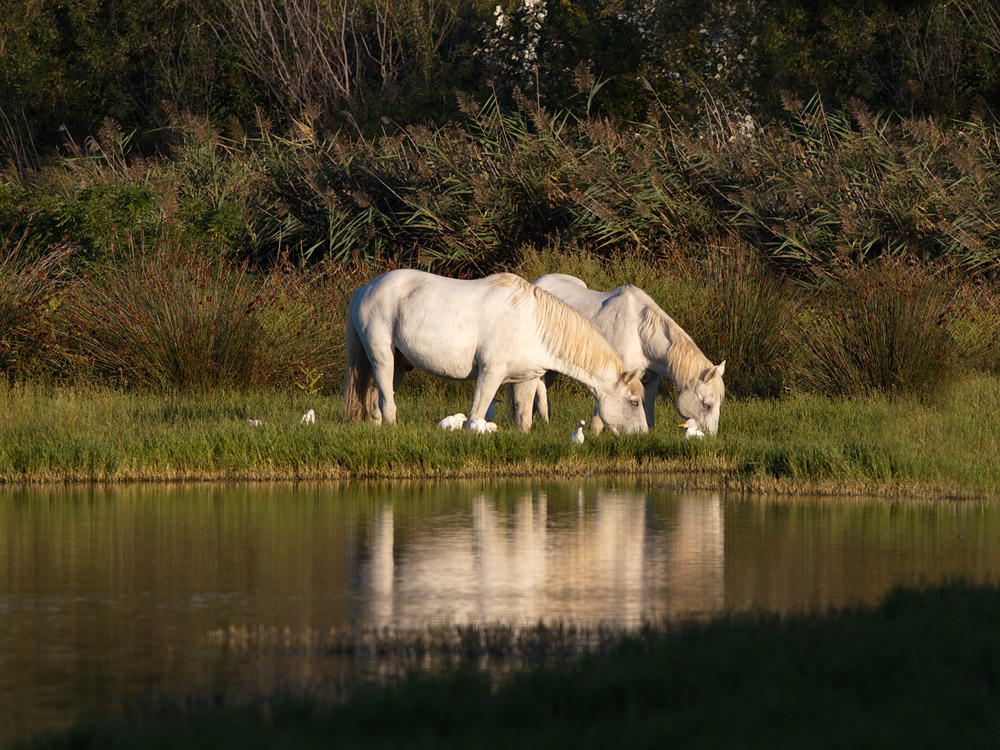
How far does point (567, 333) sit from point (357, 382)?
2274mm

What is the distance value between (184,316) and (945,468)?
8.59m

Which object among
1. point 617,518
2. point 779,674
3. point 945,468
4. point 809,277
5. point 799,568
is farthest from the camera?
point 809,277

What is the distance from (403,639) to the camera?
6.19 meters

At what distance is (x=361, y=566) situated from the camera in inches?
321

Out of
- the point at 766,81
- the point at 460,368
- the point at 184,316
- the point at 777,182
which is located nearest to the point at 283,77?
the point at 766,81

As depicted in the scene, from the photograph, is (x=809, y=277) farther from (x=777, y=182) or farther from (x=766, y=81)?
(x=766, y=81)

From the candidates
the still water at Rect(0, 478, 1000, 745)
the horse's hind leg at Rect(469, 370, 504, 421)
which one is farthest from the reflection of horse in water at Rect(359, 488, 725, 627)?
the horse's hind leg at Rect(469, 370, 504, 421)

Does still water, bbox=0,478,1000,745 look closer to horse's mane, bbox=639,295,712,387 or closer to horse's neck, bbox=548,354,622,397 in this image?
horse's neck, bbox=548,354,622,397

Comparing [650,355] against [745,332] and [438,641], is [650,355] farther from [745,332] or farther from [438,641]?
[438,641]

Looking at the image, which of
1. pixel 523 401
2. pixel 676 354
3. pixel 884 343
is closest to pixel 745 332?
pixel 884 343

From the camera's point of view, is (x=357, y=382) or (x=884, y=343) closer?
(x=357, y=382)

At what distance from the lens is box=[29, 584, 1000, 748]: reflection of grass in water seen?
4.56 metres

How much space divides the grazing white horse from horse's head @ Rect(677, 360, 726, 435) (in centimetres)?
51

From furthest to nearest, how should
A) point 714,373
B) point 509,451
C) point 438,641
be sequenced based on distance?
point 714,373 < point 509,451 < point 438,641
